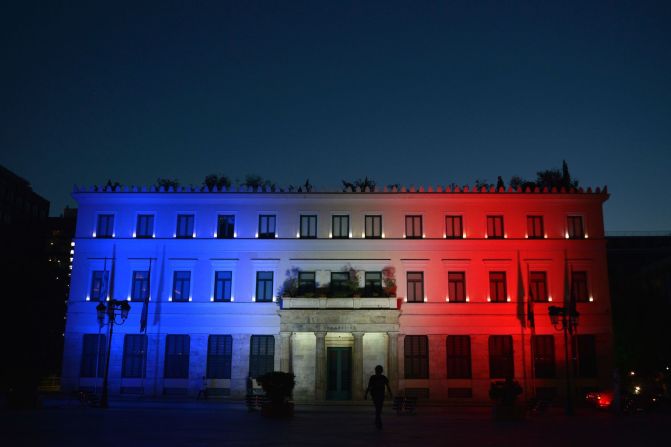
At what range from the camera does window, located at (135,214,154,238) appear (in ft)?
142

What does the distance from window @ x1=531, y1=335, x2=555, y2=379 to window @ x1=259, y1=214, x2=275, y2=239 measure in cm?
1748

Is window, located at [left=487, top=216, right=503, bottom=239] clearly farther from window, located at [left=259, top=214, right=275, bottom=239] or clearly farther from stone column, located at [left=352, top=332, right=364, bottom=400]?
window, located at [left=259, top=214, right=275, bottom=239]

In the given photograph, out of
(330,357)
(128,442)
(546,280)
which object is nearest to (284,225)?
(330,357)

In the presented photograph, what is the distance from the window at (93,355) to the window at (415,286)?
63.2 ft

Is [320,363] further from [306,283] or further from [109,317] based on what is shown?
[109,317]

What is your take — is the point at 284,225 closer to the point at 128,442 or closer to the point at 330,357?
the point at 330,357

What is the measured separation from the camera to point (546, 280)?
42.5 metres

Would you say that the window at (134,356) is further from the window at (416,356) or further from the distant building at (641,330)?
the distant building at (641,330)

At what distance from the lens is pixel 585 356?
4141 cm

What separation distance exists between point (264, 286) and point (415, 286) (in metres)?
9.49

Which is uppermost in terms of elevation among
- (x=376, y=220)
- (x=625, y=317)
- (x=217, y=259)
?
(x=376, y=220)

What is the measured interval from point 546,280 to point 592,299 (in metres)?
3.05

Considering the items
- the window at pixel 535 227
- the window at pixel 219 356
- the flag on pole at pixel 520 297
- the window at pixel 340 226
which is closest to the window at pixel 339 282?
the window at pixel 340 226

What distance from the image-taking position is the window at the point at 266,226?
141 ft
